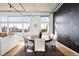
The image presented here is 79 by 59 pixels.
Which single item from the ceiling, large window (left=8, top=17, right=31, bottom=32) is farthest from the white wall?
the ceiling

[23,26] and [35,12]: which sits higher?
[35,12]

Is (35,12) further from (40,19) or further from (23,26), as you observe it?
(23,26)

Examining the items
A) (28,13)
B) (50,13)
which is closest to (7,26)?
(28,13)

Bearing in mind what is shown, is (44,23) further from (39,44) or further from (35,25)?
(39,44)

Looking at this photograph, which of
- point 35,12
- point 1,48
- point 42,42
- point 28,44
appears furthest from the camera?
point 35,12

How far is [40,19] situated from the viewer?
1346 cm

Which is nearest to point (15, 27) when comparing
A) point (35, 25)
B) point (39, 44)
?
point (35, 25)

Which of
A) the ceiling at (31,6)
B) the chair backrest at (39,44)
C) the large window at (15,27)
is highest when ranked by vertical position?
the ceiling at (31,6)

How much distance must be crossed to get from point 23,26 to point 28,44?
6.86 metres

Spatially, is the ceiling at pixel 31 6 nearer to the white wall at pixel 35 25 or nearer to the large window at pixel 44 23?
the white wall at pixel 35 25

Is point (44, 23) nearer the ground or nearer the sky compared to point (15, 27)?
nearer the sky

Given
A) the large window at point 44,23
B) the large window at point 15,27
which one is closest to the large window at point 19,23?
the large window at point 15,27

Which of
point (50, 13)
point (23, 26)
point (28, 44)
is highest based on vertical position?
point (50, 13)

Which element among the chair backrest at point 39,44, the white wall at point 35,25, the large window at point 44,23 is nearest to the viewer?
the chair backrest at point 39,44
